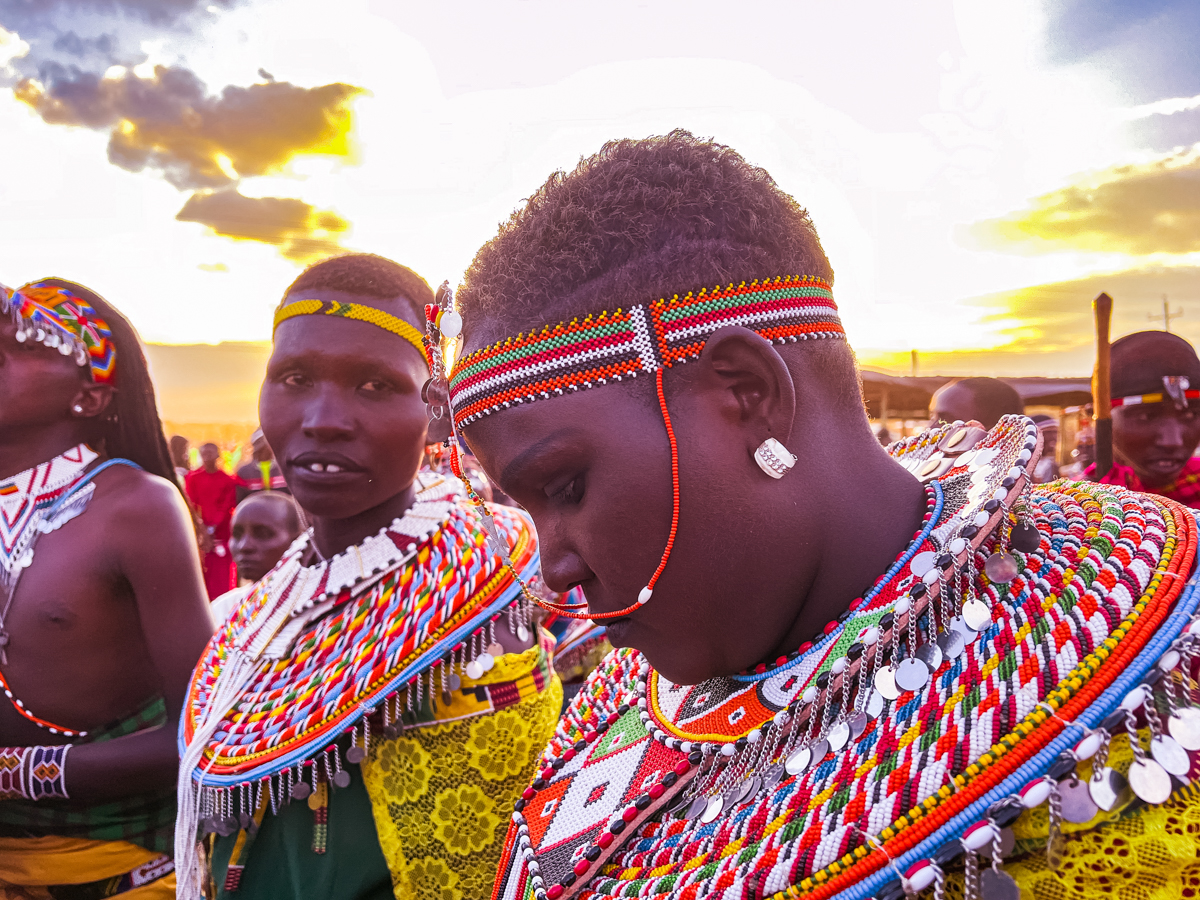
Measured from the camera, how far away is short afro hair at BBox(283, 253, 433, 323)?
2525mm

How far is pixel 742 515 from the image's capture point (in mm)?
1147

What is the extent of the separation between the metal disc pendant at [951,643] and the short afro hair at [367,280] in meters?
1.96

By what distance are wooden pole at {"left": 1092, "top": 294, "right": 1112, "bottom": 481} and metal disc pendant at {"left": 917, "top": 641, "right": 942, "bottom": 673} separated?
12.0 ft

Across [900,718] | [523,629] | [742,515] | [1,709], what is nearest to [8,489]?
[1,709]

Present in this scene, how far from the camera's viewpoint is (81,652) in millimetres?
2740

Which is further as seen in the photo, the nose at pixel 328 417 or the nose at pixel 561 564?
the nose at pixel 328 417

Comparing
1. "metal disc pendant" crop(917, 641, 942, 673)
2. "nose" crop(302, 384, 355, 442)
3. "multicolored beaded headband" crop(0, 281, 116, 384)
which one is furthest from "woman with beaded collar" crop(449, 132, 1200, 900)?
"multicolored beaded headband" crop(0, 281, 116, 384)

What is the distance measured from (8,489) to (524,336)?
2.68 metres

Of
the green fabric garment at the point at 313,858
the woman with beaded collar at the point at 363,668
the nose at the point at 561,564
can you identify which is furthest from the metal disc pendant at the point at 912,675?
the green fabric garment at the point at 313,858

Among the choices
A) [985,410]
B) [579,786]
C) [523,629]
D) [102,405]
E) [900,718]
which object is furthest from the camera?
[985,410]

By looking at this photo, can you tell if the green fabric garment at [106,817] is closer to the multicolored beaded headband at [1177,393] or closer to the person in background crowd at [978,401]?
the person in background crowd at [978,401]

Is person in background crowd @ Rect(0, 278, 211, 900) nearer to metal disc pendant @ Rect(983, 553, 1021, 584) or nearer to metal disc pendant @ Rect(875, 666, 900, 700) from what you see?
metal disc pendant @ Rect(875, 666, 900, 700)

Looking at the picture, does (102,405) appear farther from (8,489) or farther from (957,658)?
(957,658)

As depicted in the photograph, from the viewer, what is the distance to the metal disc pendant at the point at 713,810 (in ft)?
3.86
